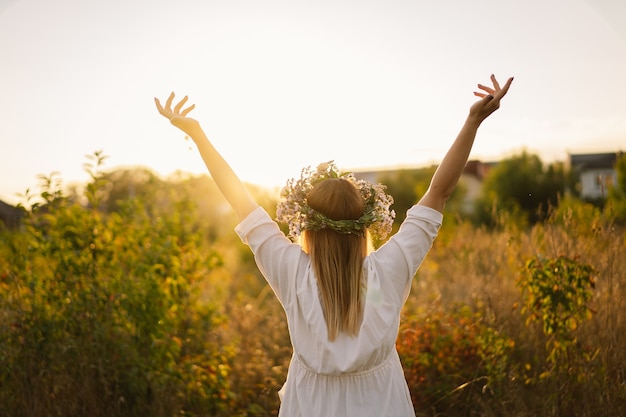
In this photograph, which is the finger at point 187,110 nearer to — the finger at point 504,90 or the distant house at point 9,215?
the finger at point 504,90

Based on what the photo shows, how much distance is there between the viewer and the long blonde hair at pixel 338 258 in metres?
1.93

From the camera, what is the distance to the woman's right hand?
87.4 inches

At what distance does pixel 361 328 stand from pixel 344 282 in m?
0.18

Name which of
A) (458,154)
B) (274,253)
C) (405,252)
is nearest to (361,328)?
(405,252)

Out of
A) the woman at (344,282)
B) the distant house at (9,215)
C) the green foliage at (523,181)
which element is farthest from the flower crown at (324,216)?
the green foliage at (523,181)

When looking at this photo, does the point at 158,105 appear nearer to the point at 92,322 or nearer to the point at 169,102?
the point at 169,102

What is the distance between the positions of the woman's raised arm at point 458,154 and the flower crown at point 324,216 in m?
0.22

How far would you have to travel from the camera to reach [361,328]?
1.91 metres

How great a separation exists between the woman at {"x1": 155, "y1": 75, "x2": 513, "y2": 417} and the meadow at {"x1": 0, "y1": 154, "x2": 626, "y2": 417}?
5.96 ft

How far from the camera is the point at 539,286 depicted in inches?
147

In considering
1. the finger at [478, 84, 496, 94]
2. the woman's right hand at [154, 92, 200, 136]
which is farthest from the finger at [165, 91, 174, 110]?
the finger at [478, 84, 496, 94]

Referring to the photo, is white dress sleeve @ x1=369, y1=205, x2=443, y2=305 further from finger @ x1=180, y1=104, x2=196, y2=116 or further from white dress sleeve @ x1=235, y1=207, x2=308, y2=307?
finger @ x1=180, y1=104, x2=196, y2=116

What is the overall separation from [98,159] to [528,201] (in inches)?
867

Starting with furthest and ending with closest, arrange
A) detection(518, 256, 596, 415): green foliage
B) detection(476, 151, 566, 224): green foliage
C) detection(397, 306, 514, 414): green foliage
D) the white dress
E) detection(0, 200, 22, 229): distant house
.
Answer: detection(476, 151, 566, 224): green foliage
detection(0, 200, 22, 229): distant house
detection(397, 306, 514, 414): green foliage
detection(518, 256, 596, 415): green foliage
the white dress
